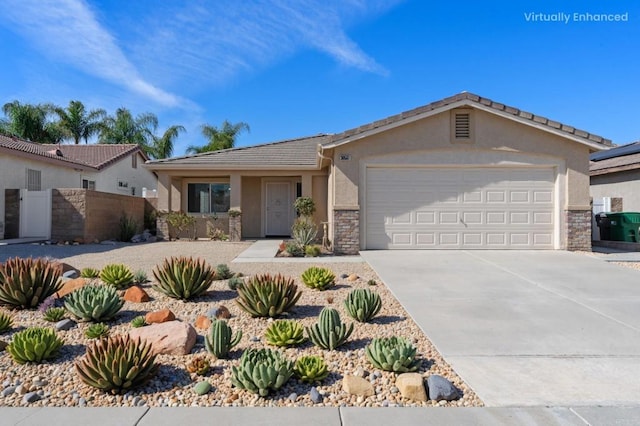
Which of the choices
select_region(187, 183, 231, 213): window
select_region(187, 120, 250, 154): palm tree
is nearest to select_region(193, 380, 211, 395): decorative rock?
select_region(187, 183, 231, 213): window

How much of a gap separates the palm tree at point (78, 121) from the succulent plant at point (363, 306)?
36.6 m

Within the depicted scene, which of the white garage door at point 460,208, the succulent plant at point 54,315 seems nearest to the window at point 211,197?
the white garage door at point 460,208

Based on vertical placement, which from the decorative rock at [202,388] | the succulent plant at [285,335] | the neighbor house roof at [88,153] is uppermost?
the neighbor house roof at [88,153]

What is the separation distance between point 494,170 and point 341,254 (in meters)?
5.24

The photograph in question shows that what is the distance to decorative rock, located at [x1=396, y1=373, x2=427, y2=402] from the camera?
11.7 ft

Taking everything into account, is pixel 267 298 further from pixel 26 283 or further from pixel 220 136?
pixel 220 136

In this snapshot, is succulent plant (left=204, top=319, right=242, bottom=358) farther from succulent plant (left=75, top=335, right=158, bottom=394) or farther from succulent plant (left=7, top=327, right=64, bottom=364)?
succulent plant (left=7, top=327, right=64, bottom=364)

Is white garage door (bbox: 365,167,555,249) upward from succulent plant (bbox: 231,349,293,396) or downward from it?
upward

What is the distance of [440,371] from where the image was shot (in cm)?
404

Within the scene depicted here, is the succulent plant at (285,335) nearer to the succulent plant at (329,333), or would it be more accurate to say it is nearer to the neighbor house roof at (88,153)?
the succulent plant at (329,333)

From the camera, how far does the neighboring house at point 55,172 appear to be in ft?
53.1

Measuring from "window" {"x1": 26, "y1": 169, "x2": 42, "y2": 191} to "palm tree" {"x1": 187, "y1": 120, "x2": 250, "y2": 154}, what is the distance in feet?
48.5

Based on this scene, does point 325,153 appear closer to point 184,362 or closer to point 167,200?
point 167,200

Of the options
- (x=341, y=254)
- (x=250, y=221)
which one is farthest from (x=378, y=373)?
(x=250, y=221)
